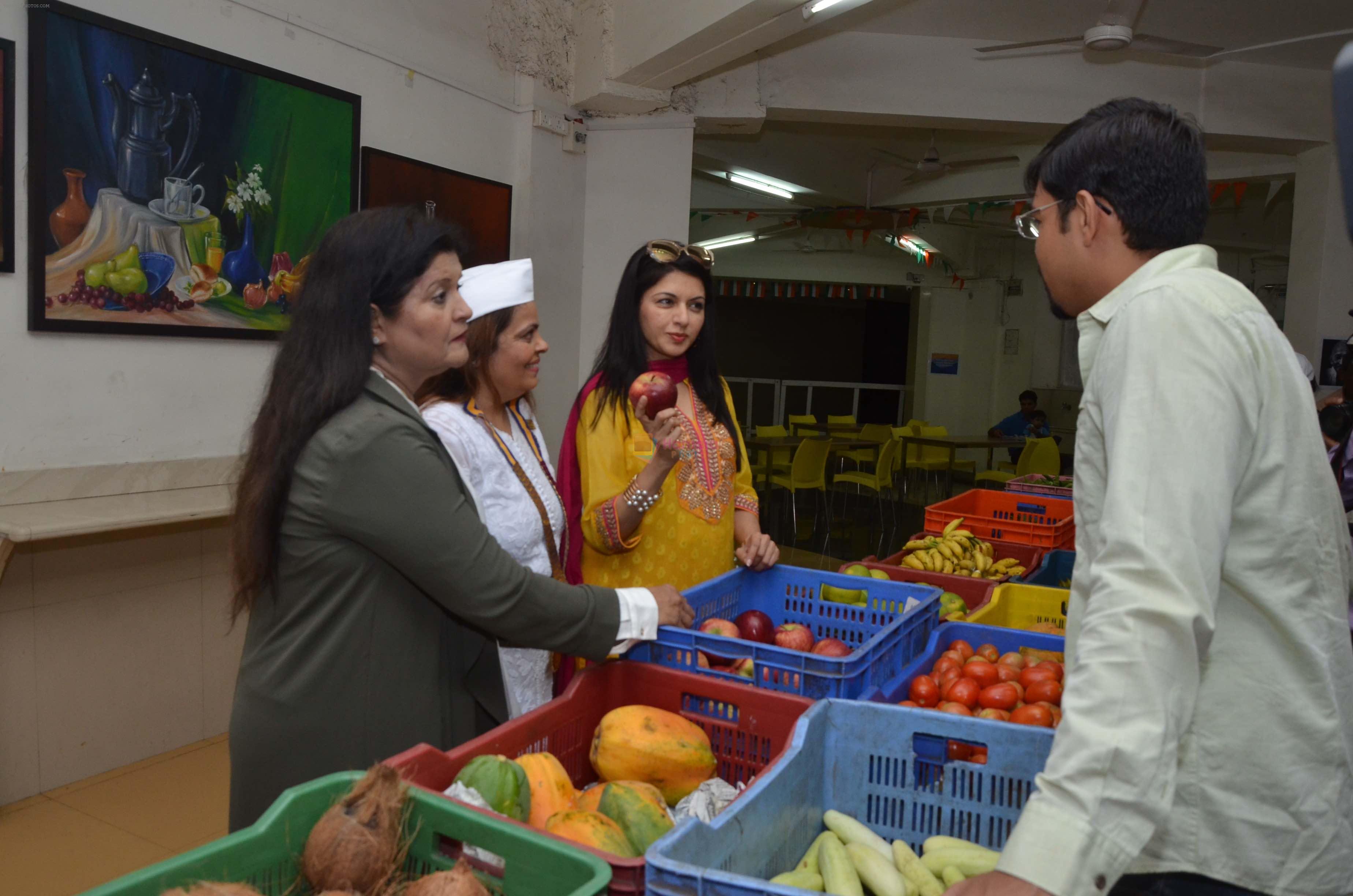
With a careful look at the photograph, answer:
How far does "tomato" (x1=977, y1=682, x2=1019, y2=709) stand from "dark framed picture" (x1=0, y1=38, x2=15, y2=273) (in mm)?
2978

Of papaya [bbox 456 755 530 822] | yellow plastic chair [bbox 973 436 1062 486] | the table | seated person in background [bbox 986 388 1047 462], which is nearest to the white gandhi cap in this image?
papaya [bbox 456 755 530 822]

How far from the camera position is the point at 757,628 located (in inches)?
74.4

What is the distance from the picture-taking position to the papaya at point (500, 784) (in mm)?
A: 1190

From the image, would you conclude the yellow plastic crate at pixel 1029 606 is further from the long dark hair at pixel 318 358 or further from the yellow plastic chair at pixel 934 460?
the yellow plastic chair at pixel 934 460

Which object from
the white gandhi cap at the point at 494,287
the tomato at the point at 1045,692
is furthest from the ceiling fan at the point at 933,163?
the tomato at the point at 1045,692

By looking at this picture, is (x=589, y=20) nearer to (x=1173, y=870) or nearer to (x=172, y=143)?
(x=172, y=143)

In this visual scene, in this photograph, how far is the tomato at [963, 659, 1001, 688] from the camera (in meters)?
1.79

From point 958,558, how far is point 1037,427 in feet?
26.5

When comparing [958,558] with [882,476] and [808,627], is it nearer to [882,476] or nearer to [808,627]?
[808,627]

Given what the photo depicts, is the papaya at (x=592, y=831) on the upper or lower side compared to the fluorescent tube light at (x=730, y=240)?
lower

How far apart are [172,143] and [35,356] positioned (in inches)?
32.7

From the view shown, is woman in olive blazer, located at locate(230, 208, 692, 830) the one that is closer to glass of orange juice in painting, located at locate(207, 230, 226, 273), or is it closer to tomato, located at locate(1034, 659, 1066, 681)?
tomato, located at locate(1034, 659, 1066, 681)

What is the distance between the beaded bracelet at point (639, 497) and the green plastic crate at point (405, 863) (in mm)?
1126

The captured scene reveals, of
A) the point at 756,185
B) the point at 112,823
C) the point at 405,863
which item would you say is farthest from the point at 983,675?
Answer: the point at 756,185
